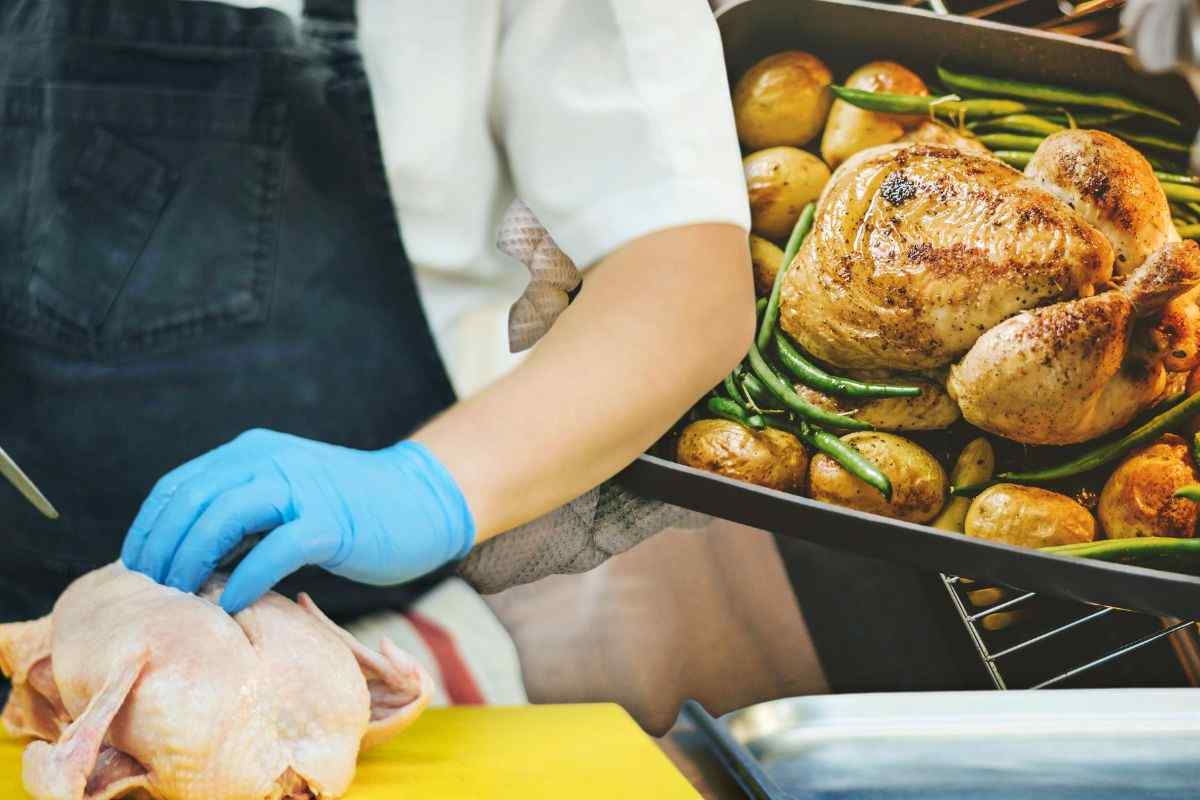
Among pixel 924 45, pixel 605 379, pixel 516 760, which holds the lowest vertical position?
pixel 516 760

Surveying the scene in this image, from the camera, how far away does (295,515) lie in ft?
3.01

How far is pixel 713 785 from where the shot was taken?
1.03 m

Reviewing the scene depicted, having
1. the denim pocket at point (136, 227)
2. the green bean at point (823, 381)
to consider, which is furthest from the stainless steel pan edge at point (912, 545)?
the denim pocket at point (136, 227)

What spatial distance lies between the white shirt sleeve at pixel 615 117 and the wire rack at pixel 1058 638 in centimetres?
45

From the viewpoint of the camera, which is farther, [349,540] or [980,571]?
[980,571]

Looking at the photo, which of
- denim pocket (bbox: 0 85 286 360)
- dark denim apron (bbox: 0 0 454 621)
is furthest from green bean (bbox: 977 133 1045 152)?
denim pocket (bbox: 0 85 286 360)

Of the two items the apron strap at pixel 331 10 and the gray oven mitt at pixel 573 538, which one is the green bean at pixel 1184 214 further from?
the apron strap at pixel 331 10

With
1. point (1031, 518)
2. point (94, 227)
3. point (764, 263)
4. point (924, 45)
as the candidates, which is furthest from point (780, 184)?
point (94, 227)

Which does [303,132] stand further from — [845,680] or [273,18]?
[845,680]

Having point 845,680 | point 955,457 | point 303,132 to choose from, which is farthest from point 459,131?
point 845,680

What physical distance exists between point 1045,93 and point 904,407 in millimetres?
333

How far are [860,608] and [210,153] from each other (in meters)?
0.76

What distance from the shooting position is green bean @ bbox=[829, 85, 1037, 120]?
3.61 feet

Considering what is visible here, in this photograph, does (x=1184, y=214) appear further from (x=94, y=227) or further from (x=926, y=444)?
(x=94, y=227)
